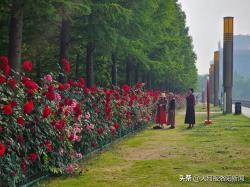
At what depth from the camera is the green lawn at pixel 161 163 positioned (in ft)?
29.2

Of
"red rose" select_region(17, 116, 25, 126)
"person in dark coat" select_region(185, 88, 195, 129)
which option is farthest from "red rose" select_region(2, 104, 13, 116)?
"person in dark coat" select_region(185, 88, 195, 129)

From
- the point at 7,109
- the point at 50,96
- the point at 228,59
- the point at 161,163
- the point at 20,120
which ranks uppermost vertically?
the point at 228,59

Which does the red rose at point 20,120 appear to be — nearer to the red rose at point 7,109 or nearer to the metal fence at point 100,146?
the red rose at point 7,109

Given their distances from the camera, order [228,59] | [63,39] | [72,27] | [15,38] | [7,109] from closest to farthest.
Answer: [7,109], [15,38], [63,39], [72,27], [228,59]

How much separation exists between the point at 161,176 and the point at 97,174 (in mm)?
1247

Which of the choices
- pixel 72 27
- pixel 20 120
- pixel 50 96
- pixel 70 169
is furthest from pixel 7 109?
pixel 72 27

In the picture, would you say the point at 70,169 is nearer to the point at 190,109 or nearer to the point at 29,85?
the point at 29,85

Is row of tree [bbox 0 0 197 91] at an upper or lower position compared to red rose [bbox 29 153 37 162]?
upper

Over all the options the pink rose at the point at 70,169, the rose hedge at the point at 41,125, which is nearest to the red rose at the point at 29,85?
the rose hedge at the point at 41,125

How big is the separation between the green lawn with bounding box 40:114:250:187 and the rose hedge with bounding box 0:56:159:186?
45 centimetres

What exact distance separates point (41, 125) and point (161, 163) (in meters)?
3.56

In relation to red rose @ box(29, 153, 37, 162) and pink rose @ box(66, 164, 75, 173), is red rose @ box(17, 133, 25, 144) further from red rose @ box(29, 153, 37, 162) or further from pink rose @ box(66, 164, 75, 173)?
pink rose @ box(66, 164, 75, 173)

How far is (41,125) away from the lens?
8.45 metres

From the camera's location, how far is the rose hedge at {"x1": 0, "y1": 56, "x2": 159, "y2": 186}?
286 inches
